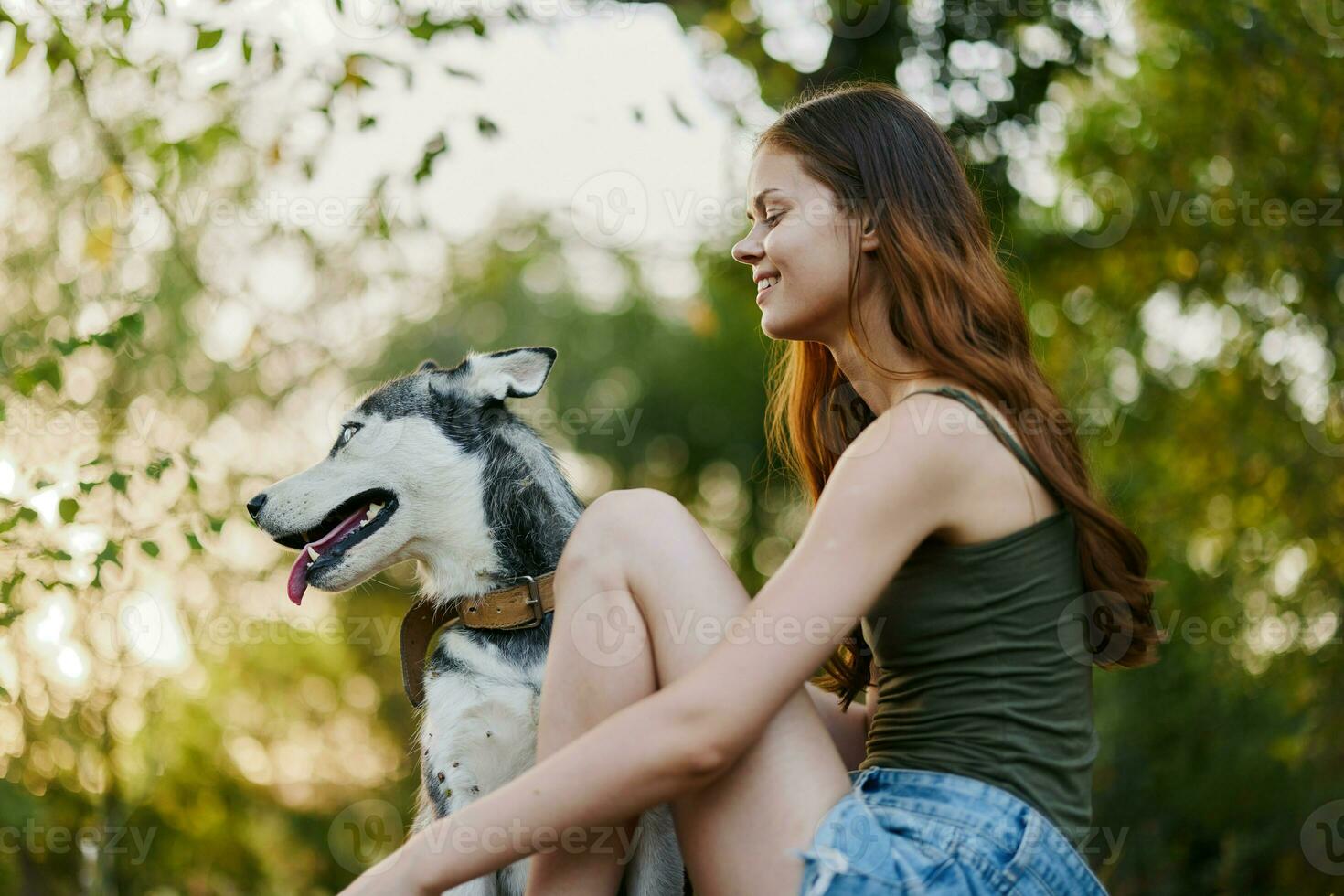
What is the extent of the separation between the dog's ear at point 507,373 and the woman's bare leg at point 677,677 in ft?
2.51

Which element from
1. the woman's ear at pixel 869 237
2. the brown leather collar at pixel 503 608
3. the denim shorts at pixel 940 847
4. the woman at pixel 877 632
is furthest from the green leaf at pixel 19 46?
the denim shorts at pixel 940 847

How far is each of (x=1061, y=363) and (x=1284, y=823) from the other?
3546mm

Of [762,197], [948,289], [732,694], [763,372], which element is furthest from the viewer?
[763,372]

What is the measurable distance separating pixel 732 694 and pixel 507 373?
127 cm

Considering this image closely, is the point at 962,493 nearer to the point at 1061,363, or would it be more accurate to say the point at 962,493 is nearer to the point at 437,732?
the point at 437,732

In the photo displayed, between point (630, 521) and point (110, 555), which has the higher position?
point (630, 521)

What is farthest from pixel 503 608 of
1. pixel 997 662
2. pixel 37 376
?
pixel 37 376

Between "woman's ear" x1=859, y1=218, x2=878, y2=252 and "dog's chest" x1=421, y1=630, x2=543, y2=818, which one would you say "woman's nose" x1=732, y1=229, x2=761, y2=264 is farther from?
"dog's chest" x1=421, y1=630, x2=543, y2=818

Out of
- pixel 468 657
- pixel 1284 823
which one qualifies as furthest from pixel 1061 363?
pixel 468 657

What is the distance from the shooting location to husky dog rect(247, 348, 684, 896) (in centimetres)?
248

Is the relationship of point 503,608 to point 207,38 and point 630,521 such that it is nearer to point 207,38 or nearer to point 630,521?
point 630,521

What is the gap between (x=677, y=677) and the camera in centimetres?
199

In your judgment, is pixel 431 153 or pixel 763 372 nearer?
pixel 431 153

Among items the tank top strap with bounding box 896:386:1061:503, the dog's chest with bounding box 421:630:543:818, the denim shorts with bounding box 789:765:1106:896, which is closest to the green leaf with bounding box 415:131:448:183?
the dog's chest with bounding box 421:630:543:818
